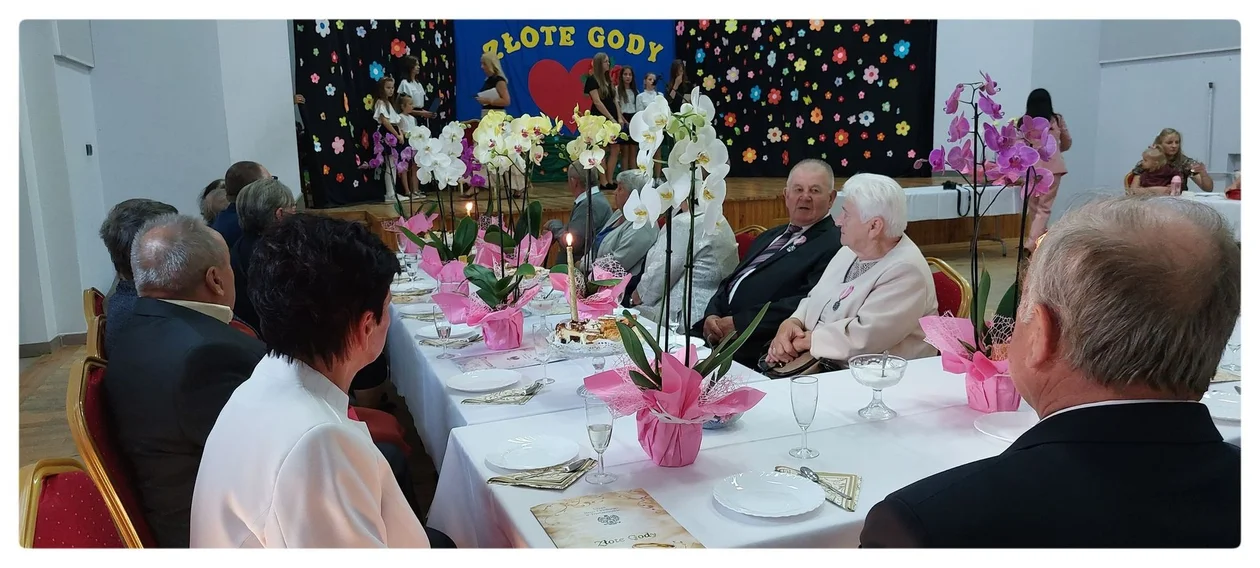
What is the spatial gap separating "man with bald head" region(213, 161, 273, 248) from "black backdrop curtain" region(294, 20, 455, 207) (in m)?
2.87

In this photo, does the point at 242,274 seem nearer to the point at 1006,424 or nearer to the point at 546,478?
the point at 546,478

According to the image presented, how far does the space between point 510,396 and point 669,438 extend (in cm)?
56

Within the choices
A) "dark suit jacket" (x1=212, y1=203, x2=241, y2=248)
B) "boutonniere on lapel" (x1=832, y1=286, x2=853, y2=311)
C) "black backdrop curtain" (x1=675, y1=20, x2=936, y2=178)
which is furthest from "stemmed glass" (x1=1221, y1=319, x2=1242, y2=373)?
"black backdrop curtain" (x1=675, y1=20, x2=936, y2=178)

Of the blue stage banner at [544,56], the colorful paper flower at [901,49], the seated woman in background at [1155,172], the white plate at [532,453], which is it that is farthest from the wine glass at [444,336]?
the colorful paper flower at [901,49]

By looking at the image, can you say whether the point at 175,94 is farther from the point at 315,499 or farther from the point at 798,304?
the point at 315,499

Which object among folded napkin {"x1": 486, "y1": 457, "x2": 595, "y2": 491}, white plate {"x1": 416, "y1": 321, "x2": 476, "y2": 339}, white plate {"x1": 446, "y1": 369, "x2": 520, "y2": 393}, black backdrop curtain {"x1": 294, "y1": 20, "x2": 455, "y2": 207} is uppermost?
black backdrop curtain {"x1": 294, "y1": 20, "x2": 455, "y2": 207}

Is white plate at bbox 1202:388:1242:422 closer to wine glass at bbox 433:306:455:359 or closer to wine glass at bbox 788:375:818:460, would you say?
wine glass at bbox 788:375:818:460

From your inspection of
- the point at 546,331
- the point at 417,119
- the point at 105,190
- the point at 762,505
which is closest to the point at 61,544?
the point at 762,505

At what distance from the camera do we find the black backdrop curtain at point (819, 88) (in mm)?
8898

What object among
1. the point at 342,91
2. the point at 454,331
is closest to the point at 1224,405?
the point at 454,331

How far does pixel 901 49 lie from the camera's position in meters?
8.80

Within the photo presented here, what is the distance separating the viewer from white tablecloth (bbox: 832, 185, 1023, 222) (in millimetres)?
7410

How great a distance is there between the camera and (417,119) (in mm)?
7707

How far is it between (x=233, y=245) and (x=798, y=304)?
7.39 ft
